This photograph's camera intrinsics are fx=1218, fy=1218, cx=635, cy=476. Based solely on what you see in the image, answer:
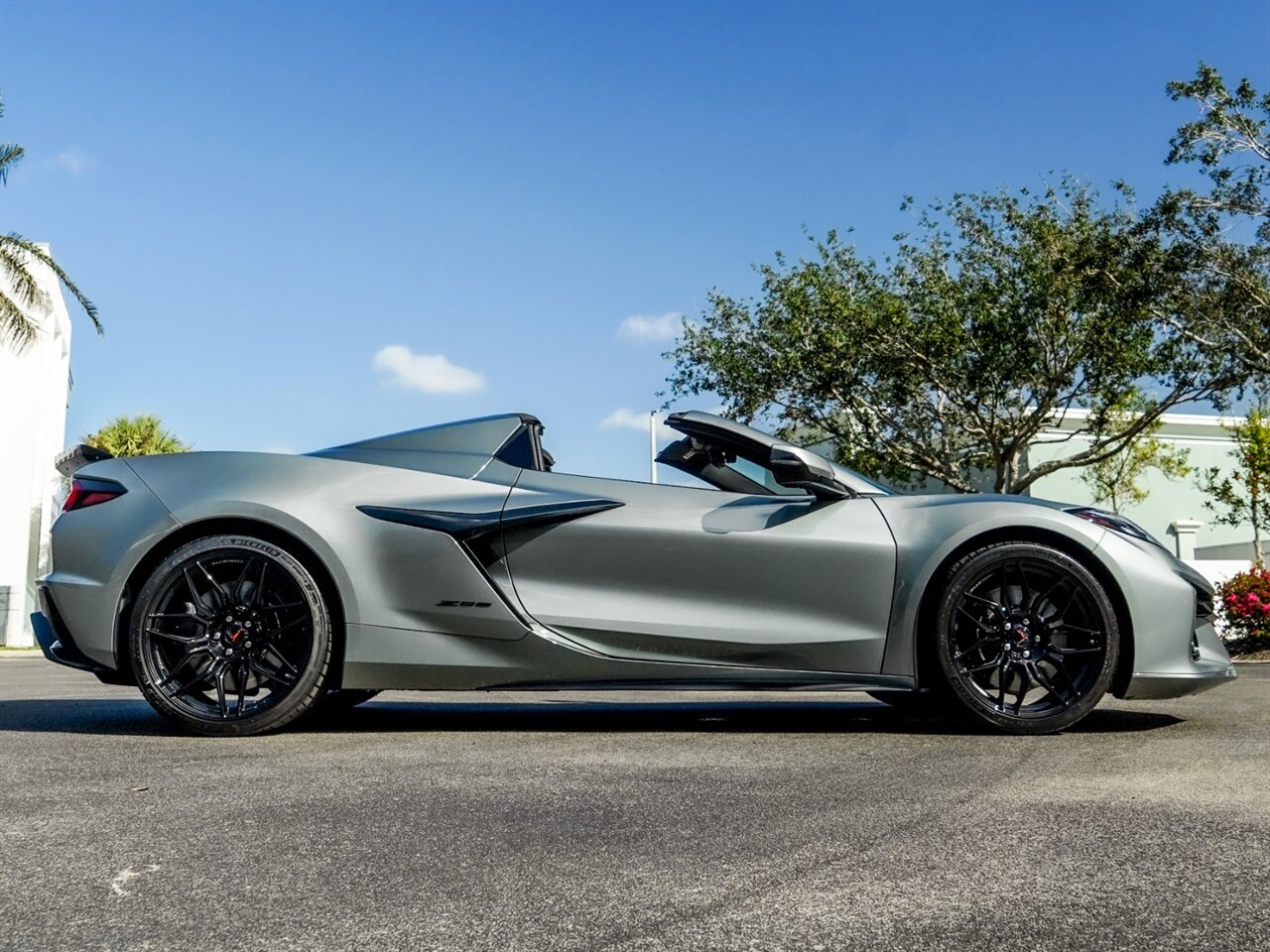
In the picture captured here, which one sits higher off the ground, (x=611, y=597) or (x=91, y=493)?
(x=91, y=493)

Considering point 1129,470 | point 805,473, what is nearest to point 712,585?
point 805,473

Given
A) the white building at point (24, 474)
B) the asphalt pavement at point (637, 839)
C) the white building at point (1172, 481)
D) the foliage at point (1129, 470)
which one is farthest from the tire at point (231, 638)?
the white building at point (1172, 481)

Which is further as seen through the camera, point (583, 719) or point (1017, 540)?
point (583, 719)

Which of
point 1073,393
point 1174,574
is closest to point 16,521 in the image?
point 1073,393

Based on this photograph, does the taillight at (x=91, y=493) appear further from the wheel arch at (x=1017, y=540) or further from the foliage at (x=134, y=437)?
the foliage at (x=134, y=437)

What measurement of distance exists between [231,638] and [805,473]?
7.51ft

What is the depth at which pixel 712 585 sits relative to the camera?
4.65 metres

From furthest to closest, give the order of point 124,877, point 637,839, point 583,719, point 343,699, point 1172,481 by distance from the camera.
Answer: point 1172,481, point 343,699, point 583,719, point 637,839, point 124,877

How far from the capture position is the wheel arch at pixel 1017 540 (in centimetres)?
465

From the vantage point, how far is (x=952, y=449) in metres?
27.9

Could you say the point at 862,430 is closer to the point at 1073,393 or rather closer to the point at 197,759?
the point at 1073,393

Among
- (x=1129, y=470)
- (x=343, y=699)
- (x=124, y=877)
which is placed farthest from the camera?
(x=1129, y=470)

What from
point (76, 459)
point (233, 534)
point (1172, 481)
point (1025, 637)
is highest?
point (1172, 481)

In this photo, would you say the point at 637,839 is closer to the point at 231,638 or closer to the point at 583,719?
the point at 231,638
